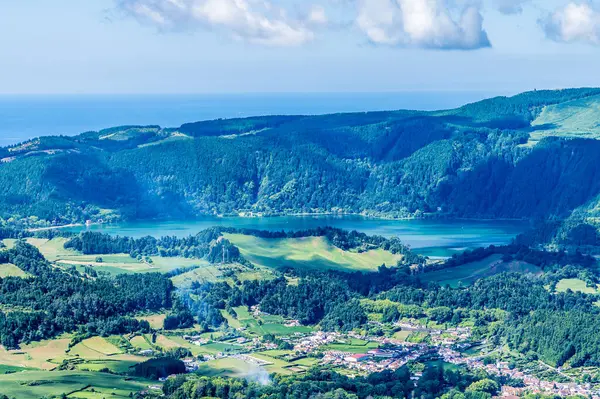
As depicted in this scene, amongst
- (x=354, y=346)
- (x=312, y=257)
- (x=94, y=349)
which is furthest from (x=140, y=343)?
(x=312, y=257)

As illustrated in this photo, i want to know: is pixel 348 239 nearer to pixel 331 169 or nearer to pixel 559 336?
pixel 559 336

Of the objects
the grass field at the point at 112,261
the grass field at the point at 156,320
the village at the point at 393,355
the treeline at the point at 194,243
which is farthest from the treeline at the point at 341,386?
the treeline at the point at 194,243

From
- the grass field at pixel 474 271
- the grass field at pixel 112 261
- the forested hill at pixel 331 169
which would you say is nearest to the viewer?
the grass field at pixel 474 271

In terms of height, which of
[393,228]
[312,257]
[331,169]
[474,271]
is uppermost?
[331,169]

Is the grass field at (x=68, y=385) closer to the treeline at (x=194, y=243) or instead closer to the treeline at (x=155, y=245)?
the treeline at (x=155, y=245)

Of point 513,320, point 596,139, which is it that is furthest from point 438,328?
point 596,139

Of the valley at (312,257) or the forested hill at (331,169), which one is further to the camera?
the forested hill at (331,169)
